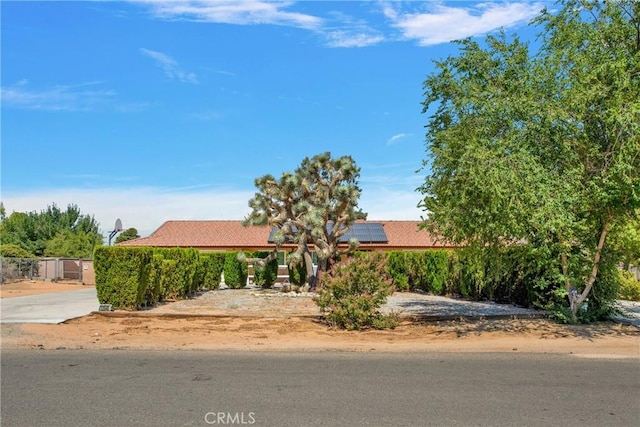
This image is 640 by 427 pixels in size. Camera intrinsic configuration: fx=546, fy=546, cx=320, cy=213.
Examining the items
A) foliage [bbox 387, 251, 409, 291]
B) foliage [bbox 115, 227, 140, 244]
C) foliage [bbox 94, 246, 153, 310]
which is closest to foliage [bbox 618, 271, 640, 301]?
foliage [bbox 387, 251, 409, 291]

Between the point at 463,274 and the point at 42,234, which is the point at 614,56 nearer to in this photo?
the point at 463,274

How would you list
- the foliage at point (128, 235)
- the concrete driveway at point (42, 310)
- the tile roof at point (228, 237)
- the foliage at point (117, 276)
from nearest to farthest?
the concrete driveway at point (42, 310)
the foliage at point (117, 276)
the tile roof at point (228, 237)
the foliage at point (128, 235)

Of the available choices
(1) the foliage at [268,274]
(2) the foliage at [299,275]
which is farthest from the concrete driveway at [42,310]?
(2) the foliage at [299,275]

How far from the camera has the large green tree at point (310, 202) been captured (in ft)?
83.5

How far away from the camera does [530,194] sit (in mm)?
11070

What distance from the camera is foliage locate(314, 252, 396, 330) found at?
13.1 m

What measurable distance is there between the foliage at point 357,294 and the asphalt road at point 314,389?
323 cm

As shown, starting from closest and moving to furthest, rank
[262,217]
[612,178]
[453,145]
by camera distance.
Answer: [612,178]
[453,145]
[262,217]

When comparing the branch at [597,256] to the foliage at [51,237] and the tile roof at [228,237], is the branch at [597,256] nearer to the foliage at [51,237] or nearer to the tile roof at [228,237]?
the tile roof at [228,237]

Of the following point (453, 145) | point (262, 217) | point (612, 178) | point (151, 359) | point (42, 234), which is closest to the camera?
point (151, 359)

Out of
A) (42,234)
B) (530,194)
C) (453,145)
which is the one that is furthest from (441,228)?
(42,234)

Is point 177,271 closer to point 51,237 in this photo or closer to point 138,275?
point 138,275

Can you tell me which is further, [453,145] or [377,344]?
[453,145]

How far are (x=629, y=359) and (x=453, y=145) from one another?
5772mm
